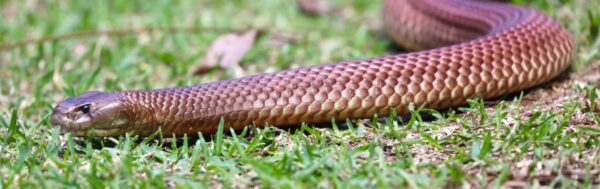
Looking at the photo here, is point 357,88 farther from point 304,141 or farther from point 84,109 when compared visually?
point 84,109

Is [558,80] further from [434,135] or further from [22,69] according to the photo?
[22,69]

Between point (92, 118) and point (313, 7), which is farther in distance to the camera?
point (313, 7)

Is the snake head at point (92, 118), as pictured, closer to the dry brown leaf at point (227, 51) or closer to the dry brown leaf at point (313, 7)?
the dry brown leaf at point (227, 51)

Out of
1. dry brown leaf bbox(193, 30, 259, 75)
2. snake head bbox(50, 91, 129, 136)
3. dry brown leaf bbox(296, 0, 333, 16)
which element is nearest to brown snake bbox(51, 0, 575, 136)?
snake head bbox(50, 91, 129, 136)

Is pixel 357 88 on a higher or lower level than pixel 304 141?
higher

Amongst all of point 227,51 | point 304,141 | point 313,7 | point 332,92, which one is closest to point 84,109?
point 304,141

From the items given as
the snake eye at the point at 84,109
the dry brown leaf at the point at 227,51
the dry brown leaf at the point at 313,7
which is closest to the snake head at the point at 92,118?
the snake eye at the point at 84,109

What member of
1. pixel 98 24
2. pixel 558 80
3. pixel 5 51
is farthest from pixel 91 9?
pixel 558 80

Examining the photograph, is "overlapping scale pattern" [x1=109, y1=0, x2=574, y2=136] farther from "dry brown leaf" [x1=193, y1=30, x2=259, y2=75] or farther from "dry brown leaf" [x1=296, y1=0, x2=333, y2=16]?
"dry brown leaf" [x1=296, y1=0, x2=333, y2=16]
